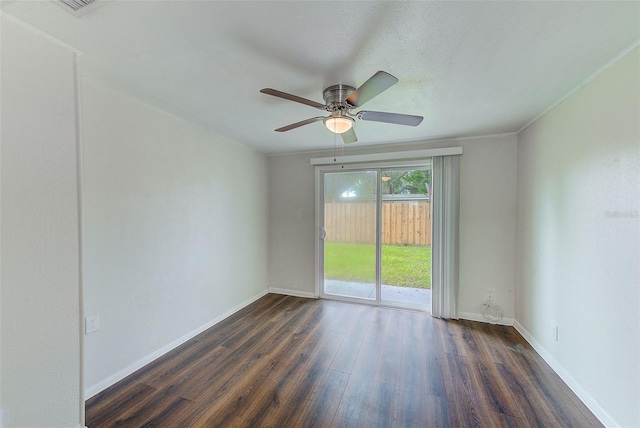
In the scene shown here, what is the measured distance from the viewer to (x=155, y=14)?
1212 mm

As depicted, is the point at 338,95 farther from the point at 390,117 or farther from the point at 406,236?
the point at 406,236

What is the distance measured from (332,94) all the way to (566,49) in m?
1.39

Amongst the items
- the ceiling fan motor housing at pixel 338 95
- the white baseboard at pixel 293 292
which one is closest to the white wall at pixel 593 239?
the ceiling fan motor housing at pixel 338 95

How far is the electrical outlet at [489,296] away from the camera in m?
3.10

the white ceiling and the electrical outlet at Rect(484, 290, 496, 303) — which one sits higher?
the white ceiling

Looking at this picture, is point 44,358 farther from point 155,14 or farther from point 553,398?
point 553,398

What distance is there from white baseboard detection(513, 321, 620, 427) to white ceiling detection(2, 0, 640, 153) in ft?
7.33

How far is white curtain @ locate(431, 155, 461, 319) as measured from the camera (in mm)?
3168

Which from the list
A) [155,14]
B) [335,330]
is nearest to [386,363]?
[335,330]

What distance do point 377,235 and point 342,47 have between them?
2.69 m

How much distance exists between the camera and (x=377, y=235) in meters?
3.69

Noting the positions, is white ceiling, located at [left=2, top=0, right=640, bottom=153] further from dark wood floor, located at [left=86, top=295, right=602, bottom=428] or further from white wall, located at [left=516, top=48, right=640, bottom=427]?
dark wood floor, located at [left=86, top=295, right=602, bottom=428]

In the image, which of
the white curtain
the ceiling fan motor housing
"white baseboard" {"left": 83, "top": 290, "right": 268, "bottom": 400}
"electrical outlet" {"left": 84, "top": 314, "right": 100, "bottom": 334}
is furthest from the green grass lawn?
"electrical outlet" {"left": 84, "top": 314, "right": 100, "bottom": 334}

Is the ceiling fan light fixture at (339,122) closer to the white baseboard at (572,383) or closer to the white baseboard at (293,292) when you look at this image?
the white baseboard at (572,383)
